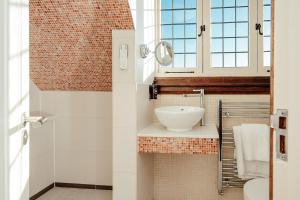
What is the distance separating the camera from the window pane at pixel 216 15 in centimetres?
341

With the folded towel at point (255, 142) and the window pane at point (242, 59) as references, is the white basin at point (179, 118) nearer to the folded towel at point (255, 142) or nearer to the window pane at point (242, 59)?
the folded towel at point (255, 142)

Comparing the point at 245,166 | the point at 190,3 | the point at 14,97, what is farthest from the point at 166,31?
the point at 14,97

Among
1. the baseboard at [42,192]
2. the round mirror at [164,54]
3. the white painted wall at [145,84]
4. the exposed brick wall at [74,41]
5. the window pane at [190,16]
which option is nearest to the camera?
the exposed brick wall at [74,41]

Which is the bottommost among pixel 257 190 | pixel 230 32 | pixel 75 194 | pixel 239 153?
pixel 75 194

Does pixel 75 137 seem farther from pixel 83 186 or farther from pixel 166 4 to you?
pixel 166 4

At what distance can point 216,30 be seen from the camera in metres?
3.42

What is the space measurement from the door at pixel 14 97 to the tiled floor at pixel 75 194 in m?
2.21

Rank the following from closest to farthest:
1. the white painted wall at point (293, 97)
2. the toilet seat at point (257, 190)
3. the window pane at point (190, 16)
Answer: the white painted wall at point (293, 97) → the toilet seat at point (257, 190) → the window pane at point (190, 16)

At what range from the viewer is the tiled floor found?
3377mm

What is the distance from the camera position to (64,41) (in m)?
3.00

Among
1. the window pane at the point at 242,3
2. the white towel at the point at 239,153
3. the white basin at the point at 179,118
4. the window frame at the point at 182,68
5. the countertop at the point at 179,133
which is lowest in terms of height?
the white towel at the point at 239,153

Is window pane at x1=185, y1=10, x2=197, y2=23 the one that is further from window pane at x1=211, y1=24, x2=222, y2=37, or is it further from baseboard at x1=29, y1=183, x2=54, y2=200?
baseboard at x1=29, y1=183, x2=54, y2=200

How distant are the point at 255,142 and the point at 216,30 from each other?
1.19 meters
